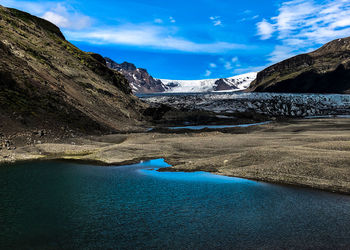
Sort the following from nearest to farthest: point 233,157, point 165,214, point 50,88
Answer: point 165,214, point 233,157, point 50,88

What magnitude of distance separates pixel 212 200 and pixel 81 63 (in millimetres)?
67947

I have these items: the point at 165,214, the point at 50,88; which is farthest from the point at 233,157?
the point at 50,88

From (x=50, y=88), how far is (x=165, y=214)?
1539 inches

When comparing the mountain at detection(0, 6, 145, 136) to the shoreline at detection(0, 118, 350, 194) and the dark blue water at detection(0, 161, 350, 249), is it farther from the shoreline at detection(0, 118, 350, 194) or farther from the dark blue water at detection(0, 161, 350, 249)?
the dark blue water at detection(0, 161, 350, 249)

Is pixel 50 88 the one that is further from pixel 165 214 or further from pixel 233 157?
pixel 165 214

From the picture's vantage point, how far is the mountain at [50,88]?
38.8 m

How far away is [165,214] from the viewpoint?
14.6 meters

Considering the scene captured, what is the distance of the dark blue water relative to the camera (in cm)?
1175

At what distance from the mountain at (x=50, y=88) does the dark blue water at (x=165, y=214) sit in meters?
18.7

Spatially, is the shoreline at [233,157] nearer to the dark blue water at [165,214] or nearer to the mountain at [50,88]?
the dark blue water at [165,214]

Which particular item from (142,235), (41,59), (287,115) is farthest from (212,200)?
(287,115)

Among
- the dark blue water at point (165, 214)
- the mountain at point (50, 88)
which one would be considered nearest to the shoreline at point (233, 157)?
the dark blue water at point (165, 214)

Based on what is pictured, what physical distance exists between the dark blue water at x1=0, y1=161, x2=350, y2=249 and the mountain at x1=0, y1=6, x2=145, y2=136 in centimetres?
1872

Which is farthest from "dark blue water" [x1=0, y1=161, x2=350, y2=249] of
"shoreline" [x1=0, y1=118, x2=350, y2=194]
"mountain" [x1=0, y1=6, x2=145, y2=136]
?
"mountain" [x1=0, y1=6, x2=145, y2=136]
